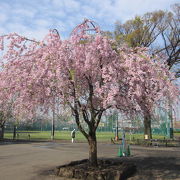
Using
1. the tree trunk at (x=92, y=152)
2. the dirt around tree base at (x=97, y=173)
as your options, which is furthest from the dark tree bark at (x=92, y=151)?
the dirt around tree base at (x=97, y=173)

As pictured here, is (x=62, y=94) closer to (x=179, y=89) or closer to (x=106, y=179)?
(x=106, y=179)

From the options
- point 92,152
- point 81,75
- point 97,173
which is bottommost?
point 97,173

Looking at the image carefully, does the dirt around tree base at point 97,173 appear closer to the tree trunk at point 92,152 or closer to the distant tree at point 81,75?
the tree trunk at point 92,152

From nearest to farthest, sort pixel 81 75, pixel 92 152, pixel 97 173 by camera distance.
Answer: pixel 97 173 < pixel 81 75 < pixel 92 152

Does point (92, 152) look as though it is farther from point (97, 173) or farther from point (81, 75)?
point (81, 75)

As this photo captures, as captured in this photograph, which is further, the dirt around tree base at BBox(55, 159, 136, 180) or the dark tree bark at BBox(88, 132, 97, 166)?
the dark tree bark at BBox(88, 132, 97, 166)

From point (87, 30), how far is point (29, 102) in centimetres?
374

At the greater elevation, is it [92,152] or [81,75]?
[81,75]

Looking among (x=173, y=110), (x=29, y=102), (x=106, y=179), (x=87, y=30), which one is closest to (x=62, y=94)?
(x=29, y=102)

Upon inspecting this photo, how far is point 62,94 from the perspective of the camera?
8992mm

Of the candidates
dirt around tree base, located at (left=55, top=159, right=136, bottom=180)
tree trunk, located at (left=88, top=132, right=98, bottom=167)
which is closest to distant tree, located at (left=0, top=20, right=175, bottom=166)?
tree trunk, located at (left=88, top=132, right=98, bottom=167)

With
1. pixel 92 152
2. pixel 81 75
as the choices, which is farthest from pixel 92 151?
pixel 81 75

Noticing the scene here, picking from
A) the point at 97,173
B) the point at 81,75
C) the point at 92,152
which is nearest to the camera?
the point at 97,173

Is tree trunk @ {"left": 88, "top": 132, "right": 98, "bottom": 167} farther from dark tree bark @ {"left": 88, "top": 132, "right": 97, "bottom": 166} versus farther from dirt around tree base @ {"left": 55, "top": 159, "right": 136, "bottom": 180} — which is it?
dirt around tree base @ {"left": 55, "top": 159, "right": 136, "bottom": 180}
